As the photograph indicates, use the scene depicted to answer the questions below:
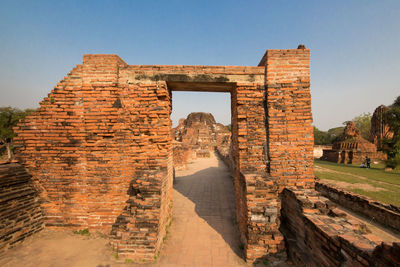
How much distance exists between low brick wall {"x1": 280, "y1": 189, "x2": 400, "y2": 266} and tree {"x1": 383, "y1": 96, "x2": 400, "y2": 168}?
1413 cm

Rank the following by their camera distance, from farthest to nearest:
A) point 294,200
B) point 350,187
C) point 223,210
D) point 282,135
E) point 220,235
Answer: point 350,187 < point 223,210 < point 220,235 < point 282,135 < point 294,200

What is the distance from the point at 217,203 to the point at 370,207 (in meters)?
4.96

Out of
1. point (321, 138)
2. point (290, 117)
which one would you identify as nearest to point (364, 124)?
point (321, 138)

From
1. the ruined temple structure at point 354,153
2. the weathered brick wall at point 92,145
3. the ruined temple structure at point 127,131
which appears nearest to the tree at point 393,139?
the ruined temple structure at point 354,153

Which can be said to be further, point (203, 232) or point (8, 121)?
point (8, 121)

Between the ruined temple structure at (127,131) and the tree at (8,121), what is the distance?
2524 centimetres

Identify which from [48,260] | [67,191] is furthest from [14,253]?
[67,191]

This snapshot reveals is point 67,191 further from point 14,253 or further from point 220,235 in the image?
point 220,235

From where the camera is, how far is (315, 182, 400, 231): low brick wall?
449 cm

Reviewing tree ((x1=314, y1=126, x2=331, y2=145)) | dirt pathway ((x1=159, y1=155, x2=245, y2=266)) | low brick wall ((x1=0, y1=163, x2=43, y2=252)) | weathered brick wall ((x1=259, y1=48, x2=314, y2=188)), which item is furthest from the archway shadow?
tree ((x1=314, y1=126, x2=331, y2=145))

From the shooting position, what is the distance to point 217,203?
546 centimetres

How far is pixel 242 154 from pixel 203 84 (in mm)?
1997

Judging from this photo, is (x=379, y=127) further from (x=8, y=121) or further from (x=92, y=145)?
(x=8, y=121)

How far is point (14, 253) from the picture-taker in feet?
9.74
